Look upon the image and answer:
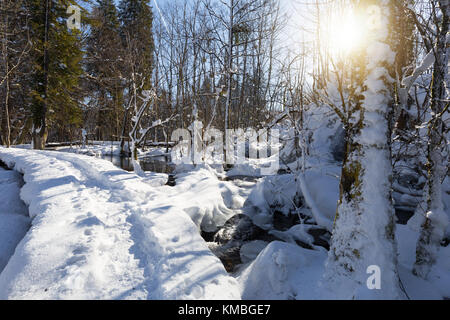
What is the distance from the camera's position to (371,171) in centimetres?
201

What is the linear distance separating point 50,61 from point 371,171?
18184 mm

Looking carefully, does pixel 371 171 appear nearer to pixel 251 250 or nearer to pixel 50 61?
pixel 251 250

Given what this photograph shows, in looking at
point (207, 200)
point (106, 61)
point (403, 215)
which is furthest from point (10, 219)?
point (106, 61)

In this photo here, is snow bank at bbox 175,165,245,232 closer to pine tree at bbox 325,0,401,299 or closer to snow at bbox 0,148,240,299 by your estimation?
snow at bbox 0,148,240,299

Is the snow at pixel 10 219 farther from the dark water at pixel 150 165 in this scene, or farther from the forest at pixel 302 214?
the dark water at pixel 150 165

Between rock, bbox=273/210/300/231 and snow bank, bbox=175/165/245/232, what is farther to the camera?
rock, bbox=273/210/300/231

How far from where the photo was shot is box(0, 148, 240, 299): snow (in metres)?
1.98

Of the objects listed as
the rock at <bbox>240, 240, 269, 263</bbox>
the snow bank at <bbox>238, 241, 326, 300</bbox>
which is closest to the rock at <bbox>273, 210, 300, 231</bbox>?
the rock at <bbox>240, 240, 269, 263</bbox>

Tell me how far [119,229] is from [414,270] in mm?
3695

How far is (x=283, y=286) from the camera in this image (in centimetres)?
238

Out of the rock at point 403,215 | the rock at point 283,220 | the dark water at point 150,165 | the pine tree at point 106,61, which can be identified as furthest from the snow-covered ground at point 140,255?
the pine tree at point 106,61

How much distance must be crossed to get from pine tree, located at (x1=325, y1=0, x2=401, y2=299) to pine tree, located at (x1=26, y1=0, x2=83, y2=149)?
16870 millimetres

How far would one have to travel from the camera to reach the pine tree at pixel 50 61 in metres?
13.5
